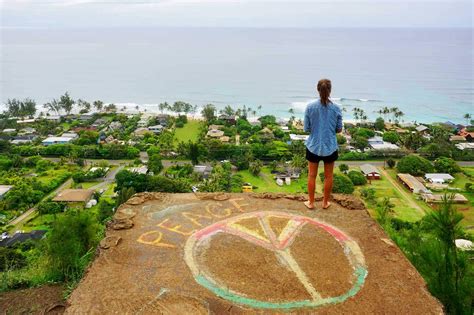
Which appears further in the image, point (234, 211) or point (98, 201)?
point (98, 201)

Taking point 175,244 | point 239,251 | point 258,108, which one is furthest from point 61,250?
point 258,108

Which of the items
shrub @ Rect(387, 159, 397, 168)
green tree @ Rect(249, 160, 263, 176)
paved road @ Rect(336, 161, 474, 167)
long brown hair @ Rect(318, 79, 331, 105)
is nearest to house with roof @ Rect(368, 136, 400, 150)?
paved road @ Rect(336, 161, 474, 167)

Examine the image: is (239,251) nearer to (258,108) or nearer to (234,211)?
(234,211)

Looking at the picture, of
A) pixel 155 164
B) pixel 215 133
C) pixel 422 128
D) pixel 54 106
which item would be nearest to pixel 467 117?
pixel 422 128

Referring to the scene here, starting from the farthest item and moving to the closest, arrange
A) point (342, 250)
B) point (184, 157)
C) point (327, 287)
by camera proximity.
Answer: point (184, 157) → point (342, 250) → point (327, 287)

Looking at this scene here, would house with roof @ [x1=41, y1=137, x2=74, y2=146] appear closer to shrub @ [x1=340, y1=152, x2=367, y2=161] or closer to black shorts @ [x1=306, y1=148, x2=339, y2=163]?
shrub @ [x1=340, y1=152, x2=367, y2=161]

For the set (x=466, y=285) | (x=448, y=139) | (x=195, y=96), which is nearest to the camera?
(x=466, y=285)

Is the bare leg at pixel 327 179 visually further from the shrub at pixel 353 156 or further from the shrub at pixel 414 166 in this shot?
the shrub at pixel 353 156
